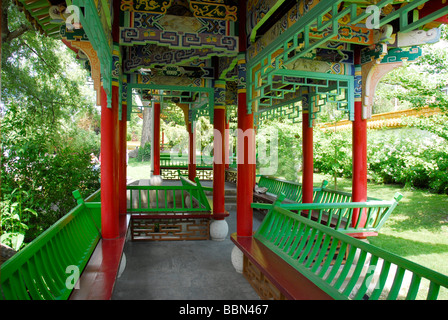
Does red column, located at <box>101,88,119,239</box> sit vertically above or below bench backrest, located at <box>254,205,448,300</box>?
above

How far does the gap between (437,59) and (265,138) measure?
305 inches

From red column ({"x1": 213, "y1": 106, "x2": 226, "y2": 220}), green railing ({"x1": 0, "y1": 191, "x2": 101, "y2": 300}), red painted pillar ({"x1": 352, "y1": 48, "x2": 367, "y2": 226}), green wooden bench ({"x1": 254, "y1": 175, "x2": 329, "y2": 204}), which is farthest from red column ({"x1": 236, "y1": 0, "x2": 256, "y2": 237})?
green wooden bench ({"x1": 254, "y1": 175, "x2": 329, "y2": 204})

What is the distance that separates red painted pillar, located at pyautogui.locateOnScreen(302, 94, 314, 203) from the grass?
1.79m

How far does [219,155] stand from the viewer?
282 inches

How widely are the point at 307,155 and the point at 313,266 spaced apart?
515 cm

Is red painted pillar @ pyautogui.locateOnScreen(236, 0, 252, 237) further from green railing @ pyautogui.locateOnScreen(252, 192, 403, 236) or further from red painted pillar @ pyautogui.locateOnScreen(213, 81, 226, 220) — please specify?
red painted pillar @ pyautogui.locateOnScreen(213, 81, 226, 220)

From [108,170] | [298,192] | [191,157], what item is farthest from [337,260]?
[191,157]

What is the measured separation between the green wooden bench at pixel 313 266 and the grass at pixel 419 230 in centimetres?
117

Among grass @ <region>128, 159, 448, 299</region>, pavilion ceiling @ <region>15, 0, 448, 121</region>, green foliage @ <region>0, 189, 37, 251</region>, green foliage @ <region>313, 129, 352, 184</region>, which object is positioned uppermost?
pavilion ceiling @ <region>15, 0, 448, 121</region>

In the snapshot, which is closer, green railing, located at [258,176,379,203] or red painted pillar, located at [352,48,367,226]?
red painted pillar, located at [352,48,367,226]

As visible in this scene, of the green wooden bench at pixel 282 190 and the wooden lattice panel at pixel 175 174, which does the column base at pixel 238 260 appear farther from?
the wooden lattice panel at pixel 175 174

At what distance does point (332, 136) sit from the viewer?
9898 mm

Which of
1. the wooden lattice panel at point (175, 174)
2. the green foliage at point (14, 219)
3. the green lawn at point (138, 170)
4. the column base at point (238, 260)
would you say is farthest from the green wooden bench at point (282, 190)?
the green lawn at point (138, 170)

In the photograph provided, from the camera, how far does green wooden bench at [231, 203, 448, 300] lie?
2.42m
